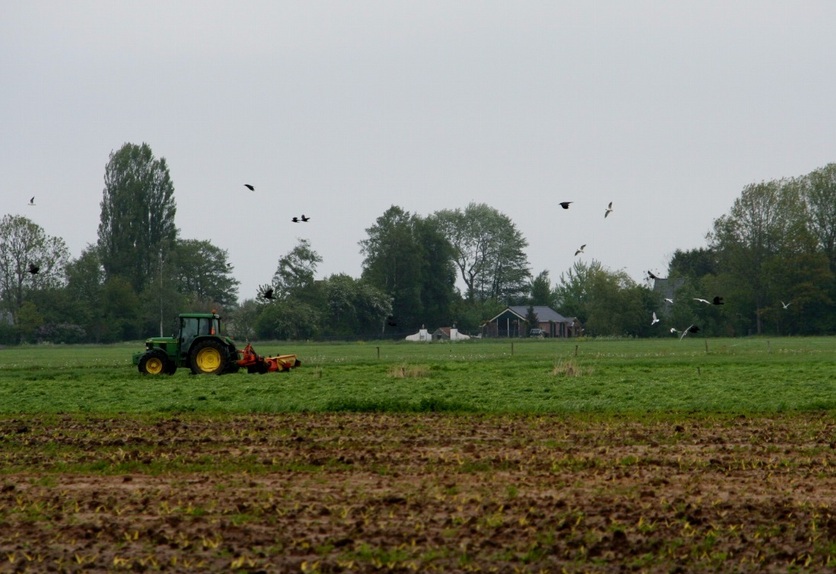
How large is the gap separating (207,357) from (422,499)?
25.9 meters

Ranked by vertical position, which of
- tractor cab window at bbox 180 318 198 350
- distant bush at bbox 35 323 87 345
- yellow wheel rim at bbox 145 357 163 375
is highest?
distant bush at bbox 35 323 87 345

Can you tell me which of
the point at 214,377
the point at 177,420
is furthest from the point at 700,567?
the point at 214,377

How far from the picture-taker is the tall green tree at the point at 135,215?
11175 centimetres

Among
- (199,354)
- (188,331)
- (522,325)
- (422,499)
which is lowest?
(422,499)

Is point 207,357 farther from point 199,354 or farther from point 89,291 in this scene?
point 89,291

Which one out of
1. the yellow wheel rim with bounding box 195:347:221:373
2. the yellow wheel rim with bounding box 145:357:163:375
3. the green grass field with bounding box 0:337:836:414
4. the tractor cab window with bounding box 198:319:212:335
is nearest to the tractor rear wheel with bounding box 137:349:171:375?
the yellow wheel rim with bounding box 145:357:163:375

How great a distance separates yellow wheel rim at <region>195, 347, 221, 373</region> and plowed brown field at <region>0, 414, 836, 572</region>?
16.5 meters

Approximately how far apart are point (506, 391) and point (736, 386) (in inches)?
248

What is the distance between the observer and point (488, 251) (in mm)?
145875

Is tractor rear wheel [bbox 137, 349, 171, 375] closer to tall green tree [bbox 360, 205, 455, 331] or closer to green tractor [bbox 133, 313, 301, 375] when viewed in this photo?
green tractor [bbox 133, 313, 301, 375]

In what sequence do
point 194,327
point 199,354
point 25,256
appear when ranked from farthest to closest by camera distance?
point 25,256
point 194,327
point 199,354

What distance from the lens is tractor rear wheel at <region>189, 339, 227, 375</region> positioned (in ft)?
125

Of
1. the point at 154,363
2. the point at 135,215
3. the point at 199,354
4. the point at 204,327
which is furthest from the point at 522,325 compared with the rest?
the point at 199,354

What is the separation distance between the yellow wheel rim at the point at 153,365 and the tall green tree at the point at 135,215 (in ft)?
246
